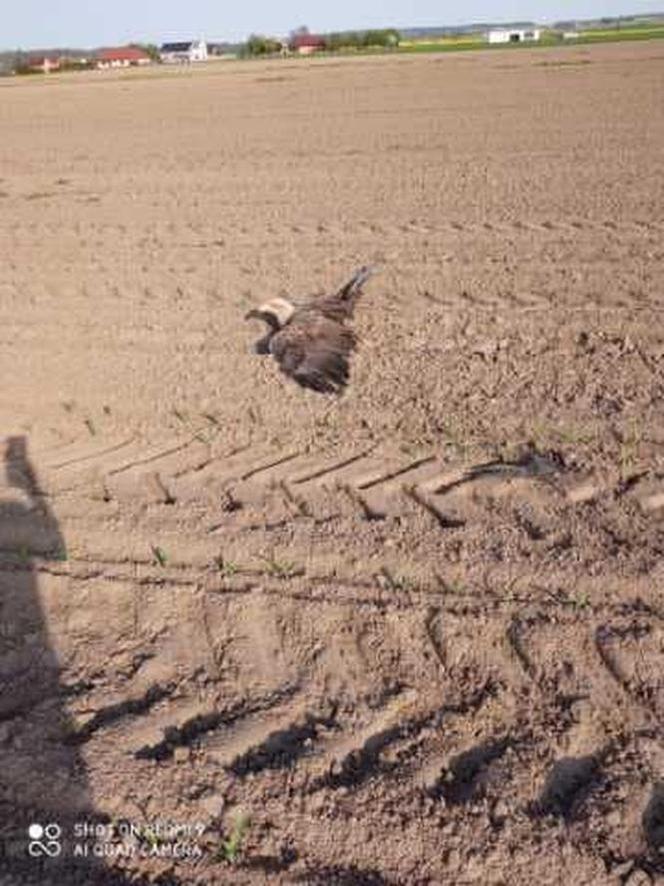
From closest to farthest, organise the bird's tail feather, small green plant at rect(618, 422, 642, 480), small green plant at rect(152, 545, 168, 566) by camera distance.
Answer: small green plant at rect(152, 545, 168, 566), small green plant at rect(618, 422, 642, 480), the bird's tail feather

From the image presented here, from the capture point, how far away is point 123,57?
92125mm

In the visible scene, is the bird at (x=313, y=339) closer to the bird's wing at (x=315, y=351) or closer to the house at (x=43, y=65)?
the bird's wing at (x=315, y=351)

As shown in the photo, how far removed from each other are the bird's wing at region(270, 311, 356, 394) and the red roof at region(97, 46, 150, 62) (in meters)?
93.9

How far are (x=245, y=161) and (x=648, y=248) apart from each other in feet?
30.8

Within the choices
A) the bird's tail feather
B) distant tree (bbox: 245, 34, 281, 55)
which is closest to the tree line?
distant tree (bbox: 245, 34, 281, 55)

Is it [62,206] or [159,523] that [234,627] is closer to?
[159,523]

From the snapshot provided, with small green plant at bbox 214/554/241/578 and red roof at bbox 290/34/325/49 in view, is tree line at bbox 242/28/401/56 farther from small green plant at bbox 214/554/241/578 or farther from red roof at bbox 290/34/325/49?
small green plant at bbox 214/554/241/578

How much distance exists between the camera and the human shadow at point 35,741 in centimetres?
294

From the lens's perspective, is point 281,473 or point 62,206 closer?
point 281,473

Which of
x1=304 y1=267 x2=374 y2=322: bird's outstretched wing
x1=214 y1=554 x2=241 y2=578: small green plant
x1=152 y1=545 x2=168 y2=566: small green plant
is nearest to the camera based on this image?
x1=214 y1=554 x2=241 y2=578: small green plant

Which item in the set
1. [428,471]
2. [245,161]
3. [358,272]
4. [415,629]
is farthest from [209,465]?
[245,161]

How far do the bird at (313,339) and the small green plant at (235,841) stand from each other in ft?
11.2

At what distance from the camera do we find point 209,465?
527 centimetres

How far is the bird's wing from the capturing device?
6.14 metres
